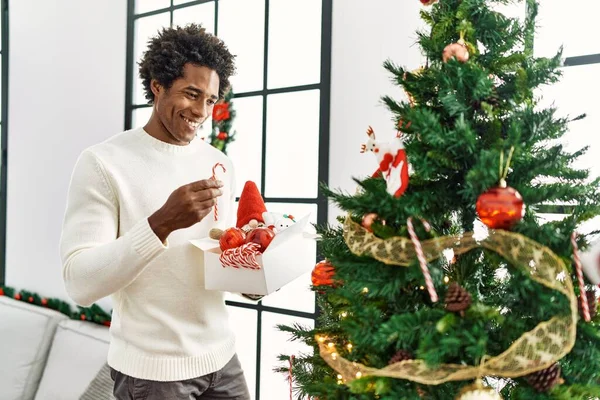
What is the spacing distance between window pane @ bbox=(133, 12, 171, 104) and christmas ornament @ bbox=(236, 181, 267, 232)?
1.20 metres

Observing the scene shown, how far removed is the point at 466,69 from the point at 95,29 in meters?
2.17

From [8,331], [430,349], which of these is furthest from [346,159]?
[8,331]

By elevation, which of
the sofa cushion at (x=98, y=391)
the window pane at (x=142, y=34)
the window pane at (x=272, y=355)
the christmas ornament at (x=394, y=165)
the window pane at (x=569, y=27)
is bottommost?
the sofa cushion at (x=98, y=391)

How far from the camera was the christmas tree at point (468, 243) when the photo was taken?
667 mm

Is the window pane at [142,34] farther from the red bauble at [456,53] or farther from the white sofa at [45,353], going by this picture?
the red bauble at [456,53]

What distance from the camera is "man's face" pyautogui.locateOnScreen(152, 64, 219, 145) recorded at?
4.18 feet

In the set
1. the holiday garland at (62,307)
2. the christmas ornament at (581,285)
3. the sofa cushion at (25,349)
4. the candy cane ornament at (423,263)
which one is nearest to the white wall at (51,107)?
the holiday garland at (62,307)

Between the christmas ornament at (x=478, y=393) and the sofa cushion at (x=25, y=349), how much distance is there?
87.7 inches

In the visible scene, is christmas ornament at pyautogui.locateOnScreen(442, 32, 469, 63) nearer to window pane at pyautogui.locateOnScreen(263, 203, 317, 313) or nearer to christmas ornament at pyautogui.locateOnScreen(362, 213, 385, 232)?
christmas ornament at pyautogui.locateOnScreen(362, 213, 385, 232)

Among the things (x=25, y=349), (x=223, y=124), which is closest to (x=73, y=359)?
(x=25, y=349)

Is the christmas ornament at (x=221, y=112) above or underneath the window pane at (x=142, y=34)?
underneath

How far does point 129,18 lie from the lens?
240 centimetres

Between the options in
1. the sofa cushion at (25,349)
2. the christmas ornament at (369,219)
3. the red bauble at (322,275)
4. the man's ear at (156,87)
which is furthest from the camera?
the sofa cushion at (25,349)

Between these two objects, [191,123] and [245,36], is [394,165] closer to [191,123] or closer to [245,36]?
[191,123]
